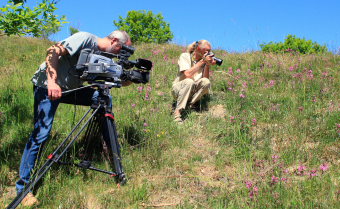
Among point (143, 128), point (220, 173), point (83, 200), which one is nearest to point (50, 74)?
point (83, 200)

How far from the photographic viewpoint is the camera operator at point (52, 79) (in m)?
3.37

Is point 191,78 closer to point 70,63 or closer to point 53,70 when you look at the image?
point 70,63

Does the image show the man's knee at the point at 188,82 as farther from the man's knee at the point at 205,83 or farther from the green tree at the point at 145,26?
the green tree at the point at 145,26

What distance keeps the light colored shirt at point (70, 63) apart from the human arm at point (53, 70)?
81mm

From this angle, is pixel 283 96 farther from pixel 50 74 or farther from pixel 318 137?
pixel 50 74

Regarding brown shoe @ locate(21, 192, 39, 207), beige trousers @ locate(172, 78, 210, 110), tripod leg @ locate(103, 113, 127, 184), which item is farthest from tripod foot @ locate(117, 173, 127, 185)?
beige trousers @ locate(172, 78, 210, 110)

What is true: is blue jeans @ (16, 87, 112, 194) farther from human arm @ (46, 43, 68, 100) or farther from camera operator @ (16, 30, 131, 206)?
human arm @ (46, 43, 68, 100)

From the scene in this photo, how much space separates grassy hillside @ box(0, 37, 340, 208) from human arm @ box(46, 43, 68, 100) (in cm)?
103

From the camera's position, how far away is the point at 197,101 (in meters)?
6.37

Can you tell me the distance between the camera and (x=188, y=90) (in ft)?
18.9

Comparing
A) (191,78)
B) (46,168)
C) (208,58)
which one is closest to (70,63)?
(46,168)

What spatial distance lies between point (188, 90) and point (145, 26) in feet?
112

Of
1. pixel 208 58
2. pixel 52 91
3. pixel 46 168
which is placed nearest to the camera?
pixel 46 168

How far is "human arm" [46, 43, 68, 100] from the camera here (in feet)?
10.7
